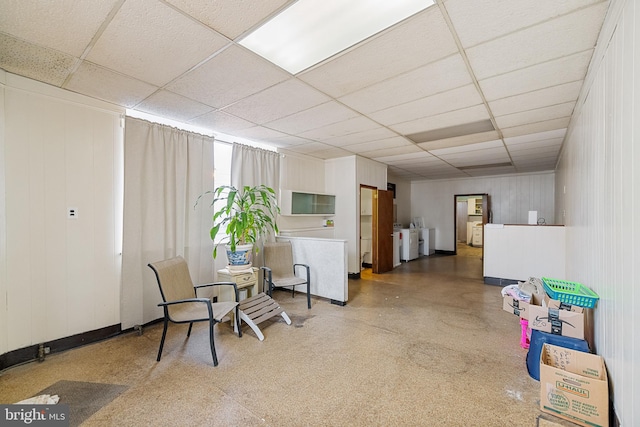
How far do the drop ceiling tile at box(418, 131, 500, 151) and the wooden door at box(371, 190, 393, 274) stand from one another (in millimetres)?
1618

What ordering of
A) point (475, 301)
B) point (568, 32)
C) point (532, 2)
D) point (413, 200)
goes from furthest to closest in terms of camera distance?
point (413, 200)
point (475, 301)
point (568, 32)
point (532, 2)

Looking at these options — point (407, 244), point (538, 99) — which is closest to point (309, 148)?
point (538, 99)

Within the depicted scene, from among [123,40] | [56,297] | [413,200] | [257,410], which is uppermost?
[123,40]

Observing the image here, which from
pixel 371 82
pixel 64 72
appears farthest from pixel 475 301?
pixel 64 72

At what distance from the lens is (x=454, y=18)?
167cm

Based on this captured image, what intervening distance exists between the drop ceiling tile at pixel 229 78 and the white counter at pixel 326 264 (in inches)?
91.5

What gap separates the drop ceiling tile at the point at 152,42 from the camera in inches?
65.1

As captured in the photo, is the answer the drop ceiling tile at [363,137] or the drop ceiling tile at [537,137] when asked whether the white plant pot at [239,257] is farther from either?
the drop ceiling tile at [537,137]

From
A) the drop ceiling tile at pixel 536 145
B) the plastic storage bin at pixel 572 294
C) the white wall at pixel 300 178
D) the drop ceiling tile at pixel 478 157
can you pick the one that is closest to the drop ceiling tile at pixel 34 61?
the white wall at pixel 300 178

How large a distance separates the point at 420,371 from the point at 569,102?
3264 millimetres

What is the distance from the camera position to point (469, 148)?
4.86 m

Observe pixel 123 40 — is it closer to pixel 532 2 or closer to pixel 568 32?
pixel 532 2

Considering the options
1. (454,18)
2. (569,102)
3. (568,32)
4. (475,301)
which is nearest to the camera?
(454,18)

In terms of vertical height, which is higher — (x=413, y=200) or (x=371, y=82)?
(x=371, y=82)
